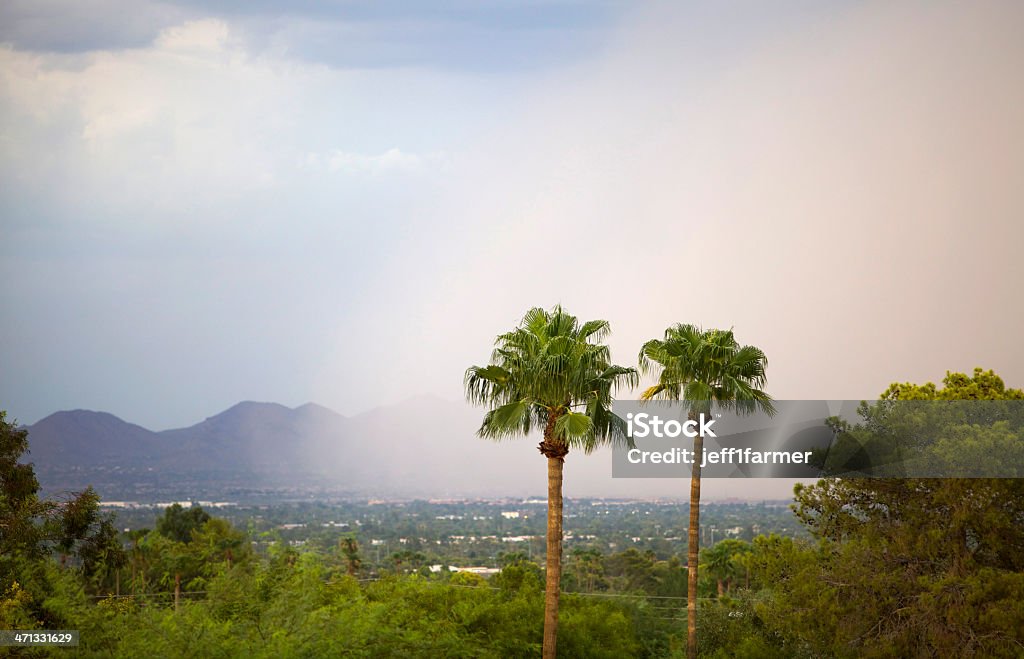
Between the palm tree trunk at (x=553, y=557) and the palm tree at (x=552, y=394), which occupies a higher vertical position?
the palm tree at (x=552, y=394)

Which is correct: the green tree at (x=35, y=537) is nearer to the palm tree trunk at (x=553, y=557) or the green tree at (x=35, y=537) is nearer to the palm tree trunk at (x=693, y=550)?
the palm tree trunk at (x=553, y=557)

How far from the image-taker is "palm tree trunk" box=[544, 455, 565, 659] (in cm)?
1571

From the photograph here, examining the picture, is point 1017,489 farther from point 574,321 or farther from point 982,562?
point 574,321

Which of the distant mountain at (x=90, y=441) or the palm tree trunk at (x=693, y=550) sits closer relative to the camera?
the palm tree trunk at (x=693, y=550)

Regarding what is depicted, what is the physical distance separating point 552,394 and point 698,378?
4.87 m

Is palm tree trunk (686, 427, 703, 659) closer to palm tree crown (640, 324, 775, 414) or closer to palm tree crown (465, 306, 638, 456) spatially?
palm tree crown (640, 324, 775, 414)

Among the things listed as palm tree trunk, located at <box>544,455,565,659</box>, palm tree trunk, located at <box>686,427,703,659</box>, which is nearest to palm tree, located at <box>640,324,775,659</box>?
palm tree trunk, located at <box>686,427,703,659</box>

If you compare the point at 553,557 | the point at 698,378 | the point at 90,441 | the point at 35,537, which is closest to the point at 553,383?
the point at 553,557

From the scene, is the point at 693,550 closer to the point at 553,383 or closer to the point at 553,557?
the point at 553,557

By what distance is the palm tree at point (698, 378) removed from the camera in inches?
754

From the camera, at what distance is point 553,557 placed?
52.1ft

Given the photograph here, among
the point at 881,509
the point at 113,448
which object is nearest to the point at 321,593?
the point at 881,509

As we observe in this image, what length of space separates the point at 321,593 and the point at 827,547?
1010 centimetres

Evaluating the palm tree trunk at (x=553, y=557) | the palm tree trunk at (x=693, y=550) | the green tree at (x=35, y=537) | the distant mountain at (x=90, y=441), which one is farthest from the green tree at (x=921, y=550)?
the distant mountain at (x=90, y=441)
